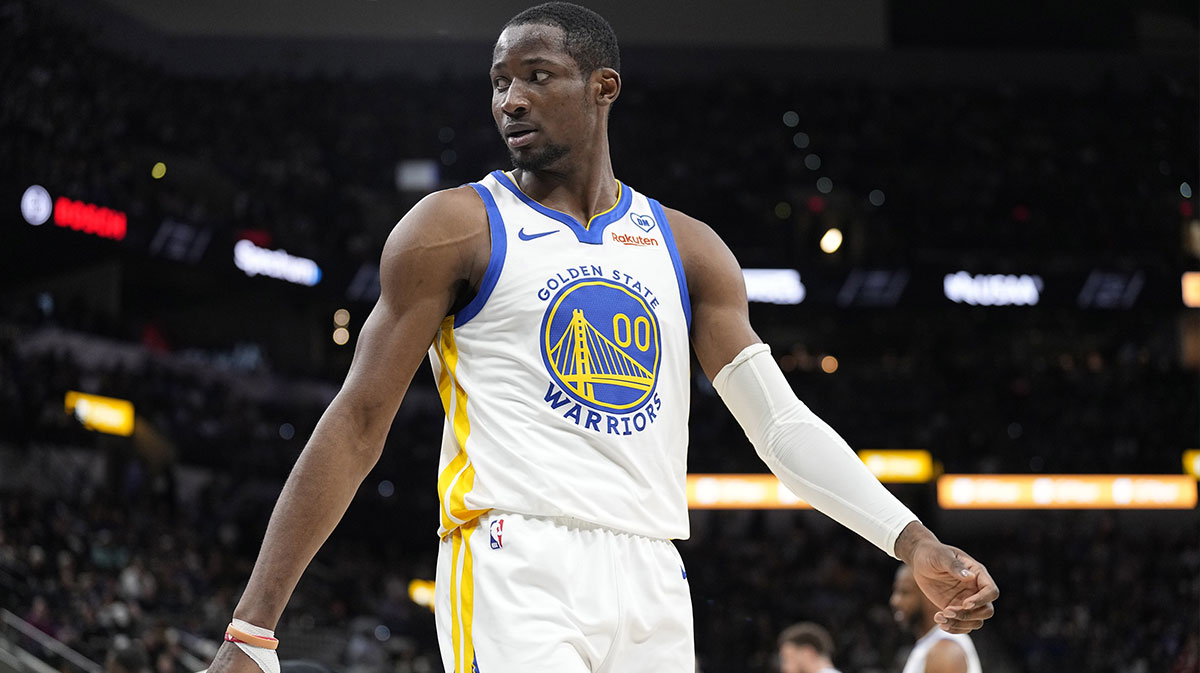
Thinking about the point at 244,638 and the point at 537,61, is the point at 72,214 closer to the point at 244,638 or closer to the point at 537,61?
the point at 537,61

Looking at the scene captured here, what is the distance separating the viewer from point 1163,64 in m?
20.1

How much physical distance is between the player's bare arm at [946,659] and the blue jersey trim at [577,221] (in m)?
3.10

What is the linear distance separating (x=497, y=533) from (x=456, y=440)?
0.22 m

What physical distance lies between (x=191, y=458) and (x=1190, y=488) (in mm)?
14708

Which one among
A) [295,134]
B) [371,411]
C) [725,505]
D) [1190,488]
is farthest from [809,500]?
[295,134]

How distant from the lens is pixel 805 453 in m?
2.51

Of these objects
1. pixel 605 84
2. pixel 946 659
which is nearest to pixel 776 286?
pixel 946 659

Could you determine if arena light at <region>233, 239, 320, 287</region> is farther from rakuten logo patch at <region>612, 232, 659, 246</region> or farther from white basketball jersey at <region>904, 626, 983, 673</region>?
rakuten logo patch at <region>612, 232, 659, 246</region>

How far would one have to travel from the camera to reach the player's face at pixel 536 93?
2451 mm

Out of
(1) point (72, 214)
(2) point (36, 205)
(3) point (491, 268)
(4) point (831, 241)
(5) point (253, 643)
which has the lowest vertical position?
(5) point (253, 643)

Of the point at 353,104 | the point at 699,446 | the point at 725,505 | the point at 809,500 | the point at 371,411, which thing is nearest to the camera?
the point at 371,411

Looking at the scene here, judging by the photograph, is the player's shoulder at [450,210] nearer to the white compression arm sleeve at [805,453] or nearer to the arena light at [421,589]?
the white compression arm sleeve at [805,453]

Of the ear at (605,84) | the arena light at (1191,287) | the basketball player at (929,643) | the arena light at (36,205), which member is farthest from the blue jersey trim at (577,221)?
the arena light at (1191,287)

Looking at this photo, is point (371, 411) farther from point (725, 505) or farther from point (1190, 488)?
point (1190, 488)
